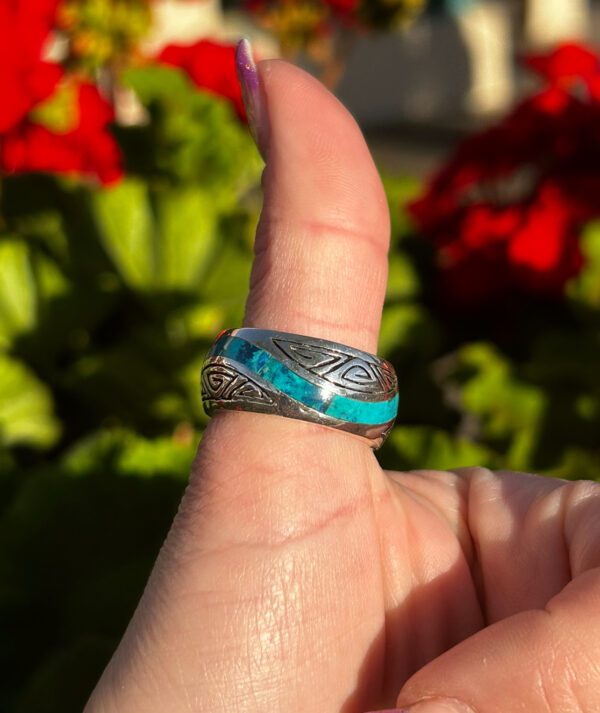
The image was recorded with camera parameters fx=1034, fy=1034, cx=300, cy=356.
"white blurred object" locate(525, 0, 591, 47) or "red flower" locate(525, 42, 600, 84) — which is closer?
"red flower" locate(525, 42, 600, 84)

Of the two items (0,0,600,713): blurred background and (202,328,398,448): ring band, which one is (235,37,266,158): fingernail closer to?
(202,328,398,448): ring band

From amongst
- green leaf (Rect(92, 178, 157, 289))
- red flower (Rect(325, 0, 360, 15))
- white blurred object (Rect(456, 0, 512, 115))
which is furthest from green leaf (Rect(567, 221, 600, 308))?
white blurred object (Rect(456, 0, 512, 115))

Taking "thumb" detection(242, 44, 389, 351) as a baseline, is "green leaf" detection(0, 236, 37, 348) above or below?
below

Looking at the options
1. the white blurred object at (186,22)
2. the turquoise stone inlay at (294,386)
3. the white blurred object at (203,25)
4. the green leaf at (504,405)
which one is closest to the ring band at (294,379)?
the turquoise stone inlay at (294,386)

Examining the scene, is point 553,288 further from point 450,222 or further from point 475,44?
point 475,44

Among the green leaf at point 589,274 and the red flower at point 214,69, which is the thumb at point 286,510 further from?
the red flower at point 214,69

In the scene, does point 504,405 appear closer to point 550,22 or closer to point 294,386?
point 294,386

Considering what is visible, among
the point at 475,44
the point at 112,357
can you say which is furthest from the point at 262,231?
the point at 475,44

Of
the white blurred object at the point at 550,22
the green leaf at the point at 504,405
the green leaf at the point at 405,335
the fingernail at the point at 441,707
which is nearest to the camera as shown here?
the fingernail at the point at 441,707
